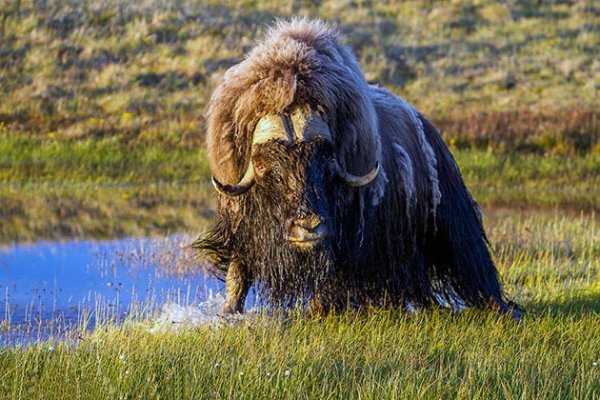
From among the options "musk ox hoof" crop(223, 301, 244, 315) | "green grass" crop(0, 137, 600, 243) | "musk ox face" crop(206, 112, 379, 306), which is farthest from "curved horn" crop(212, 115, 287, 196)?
"green grass" crop(0, 137, 600, 243)

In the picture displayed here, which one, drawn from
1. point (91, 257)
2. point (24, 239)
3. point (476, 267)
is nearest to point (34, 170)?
point (24, 239)

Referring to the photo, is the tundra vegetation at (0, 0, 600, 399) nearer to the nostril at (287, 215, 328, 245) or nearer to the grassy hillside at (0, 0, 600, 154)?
the grassy hillside at (0, 0, 600, 154)

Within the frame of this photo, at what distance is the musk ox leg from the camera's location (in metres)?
6.21

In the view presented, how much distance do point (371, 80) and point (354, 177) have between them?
19.3 metres

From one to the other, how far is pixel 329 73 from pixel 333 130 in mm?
318

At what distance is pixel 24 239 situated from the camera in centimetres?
1122

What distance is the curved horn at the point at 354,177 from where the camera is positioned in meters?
5.61

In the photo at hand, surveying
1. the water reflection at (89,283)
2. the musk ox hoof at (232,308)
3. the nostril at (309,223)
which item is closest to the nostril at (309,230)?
the nostril at (309,223)

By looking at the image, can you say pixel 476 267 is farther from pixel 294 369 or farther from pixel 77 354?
pixel 77 354

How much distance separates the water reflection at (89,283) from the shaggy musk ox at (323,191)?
43.7 inches

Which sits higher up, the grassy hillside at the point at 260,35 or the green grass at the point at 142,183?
the grassy hillside at the point at 260,35

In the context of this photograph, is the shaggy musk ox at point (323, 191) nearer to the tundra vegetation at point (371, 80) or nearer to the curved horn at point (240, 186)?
the curved horn at point (240, 186)

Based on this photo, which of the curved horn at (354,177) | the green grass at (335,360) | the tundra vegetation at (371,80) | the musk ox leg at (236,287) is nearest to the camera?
the green grass at (335,360)

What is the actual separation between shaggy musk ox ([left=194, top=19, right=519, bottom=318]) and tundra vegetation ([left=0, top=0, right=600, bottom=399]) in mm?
257
